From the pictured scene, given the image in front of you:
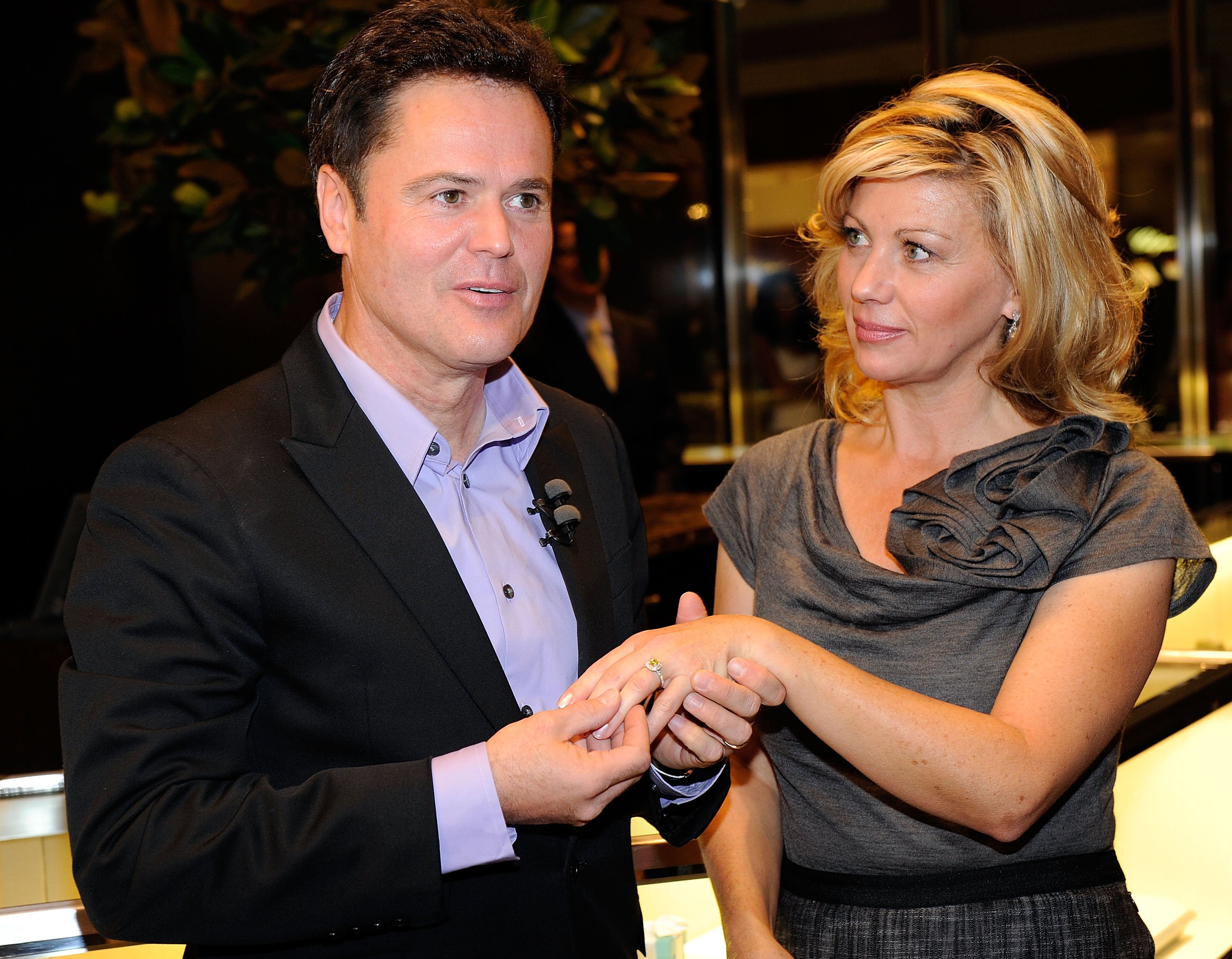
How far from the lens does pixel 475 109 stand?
1486mm

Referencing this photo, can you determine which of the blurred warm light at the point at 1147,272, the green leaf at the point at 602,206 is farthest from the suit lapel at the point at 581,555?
the blurred warm light at the point at 1147,272

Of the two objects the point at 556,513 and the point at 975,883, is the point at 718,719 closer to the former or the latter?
the point at 556,513

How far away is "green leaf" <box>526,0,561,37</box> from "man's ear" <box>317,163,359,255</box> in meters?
0.96

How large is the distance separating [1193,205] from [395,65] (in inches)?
261

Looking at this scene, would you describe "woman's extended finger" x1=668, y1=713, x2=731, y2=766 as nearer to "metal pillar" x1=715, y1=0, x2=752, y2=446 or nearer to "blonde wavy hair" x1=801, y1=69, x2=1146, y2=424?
"blonde wavy hair" x1=801, y1=69, x2=1146, y2=424

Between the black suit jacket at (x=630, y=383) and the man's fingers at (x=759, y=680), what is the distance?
248cm

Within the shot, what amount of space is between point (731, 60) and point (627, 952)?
6.59 metres

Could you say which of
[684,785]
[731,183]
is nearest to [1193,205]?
[731,183]

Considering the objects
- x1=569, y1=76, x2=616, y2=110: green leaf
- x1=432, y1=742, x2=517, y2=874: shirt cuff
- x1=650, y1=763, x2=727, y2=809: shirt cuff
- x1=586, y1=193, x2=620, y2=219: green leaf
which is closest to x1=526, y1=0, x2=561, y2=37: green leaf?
x1=569, y1=76, x2=616, y2=110: green leaf

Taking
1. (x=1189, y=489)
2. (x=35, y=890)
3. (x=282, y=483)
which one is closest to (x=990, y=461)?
(x=282, y=483)

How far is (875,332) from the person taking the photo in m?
1.79

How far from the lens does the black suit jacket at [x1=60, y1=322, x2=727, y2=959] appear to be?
124 cm

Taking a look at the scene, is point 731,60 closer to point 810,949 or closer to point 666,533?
point 666,533

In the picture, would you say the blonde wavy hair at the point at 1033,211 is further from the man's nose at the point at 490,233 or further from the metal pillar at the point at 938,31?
the metal pillar at the point at 938,31
